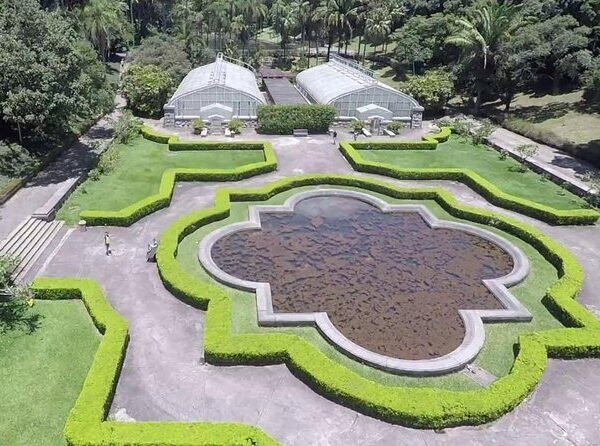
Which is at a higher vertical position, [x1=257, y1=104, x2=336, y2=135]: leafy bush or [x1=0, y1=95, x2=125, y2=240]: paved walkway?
[x1=257, y1=104, x2=336, y2=135]: leafy bush

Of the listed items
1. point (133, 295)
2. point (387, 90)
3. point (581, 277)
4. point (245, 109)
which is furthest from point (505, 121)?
point (133, 295)

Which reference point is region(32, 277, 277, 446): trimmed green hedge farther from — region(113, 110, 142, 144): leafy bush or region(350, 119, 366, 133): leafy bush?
region(350, 119, 366, 133): leafy bush

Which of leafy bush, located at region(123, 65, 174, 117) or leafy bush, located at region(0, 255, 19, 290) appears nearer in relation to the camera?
leafy bush, located at region(0, 255, 19, 290)

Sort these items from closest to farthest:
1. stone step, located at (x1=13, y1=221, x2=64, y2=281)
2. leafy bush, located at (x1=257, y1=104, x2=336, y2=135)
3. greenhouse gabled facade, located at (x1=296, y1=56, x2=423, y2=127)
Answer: stone step, located at (x1=13, y1=221, x2=64, y2=281)
leafy bush, located at (x1=257, y1=104, x2=336, y2=135)
greenhouse gabled facade, located at (x1=296, y1=56, x2=423, y2=127)

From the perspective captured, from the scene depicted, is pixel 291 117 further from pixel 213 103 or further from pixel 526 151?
pixel 526 151

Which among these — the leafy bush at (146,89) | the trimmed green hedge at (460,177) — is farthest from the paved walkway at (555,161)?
the leafy bush at (146,89)

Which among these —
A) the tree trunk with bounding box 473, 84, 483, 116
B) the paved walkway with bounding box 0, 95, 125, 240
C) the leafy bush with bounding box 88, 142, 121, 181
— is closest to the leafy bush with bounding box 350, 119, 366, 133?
the tree trunk with bounding box 473, 84, 483, 116
